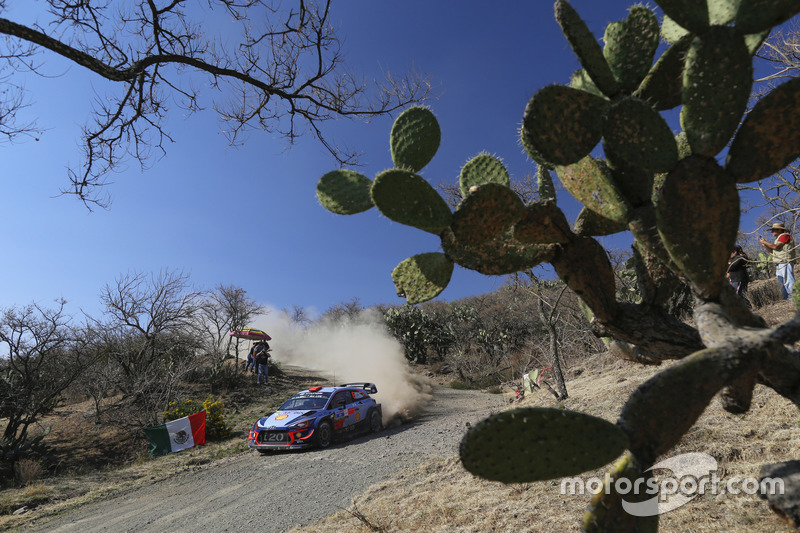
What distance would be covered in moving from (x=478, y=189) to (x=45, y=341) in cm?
1364

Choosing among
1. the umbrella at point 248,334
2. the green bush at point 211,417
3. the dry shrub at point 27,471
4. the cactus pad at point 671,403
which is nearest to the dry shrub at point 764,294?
the cactus pad at point 671,403

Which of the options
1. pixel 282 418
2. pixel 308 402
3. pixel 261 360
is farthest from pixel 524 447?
pixel 261 360

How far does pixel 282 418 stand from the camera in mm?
10172

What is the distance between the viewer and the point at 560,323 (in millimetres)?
14844

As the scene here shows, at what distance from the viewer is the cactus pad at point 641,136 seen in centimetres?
151

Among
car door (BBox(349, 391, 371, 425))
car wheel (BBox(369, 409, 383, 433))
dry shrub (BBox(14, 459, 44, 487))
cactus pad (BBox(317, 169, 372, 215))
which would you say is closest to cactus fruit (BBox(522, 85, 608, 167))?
cactus pad (BBox(317, 169, 372, 215))

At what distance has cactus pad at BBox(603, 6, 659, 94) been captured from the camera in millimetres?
1935

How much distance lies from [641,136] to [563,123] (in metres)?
0.26

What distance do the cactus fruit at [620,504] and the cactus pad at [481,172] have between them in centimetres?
155

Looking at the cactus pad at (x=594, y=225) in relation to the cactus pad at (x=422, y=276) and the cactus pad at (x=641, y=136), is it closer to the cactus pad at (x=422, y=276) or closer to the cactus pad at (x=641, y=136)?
the cactus pad at (x=641, y=136)

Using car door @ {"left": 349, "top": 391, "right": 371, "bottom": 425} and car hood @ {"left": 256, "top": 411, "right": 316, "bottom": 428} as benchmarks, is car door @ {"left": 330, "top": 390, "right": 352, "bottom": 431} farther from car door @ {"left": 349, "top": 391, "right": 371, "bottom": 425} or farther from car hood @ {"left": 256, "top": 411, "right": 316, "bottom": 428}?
car hood @ {"left": 256, "top": 411, "right": 316, "bottom": 428}

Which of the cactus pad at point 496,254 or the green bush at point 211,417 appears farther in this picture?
the green bush at point 211,417

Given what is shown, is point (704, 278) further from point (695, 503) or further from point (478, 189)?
point (695, 503)

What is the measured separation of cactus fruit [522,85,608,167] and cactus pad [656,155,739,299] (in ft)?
1.07
